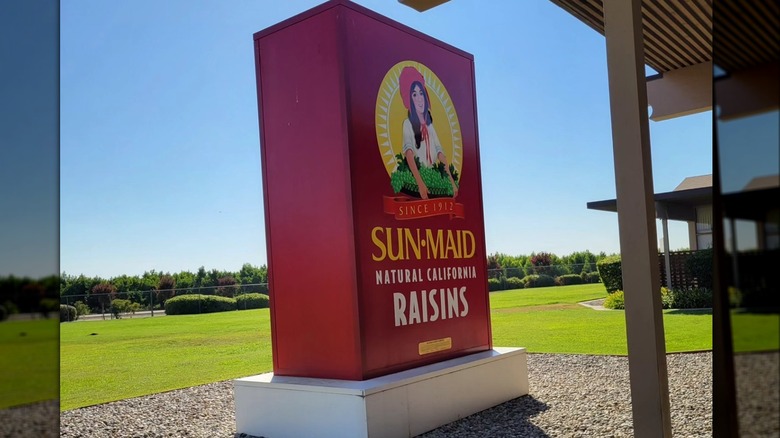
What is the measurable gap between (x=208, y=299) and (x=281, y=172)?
1782cm

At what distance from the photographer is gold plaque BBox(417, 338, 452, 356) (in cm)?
571

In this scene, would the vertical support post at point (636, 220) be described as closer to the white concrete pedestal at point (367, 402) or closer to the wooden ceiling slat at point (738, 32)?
the wooden ceiling slat at point (738, 32)

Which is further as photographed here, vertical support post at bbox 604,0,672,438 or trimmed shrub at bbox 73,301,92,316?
trimmed shrub at bbox 73,301,92,316

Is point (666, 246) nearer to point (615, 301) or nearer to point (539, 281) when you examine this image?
point (615, 301)

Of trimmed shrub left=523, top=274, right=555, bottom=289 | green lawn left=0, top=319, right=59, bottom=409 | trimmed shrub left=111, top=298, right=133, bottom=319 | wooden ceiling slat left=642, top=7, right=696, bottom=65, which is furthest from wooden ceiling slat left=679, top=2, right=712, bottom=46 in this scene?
trimmed shrub left=523, top=274, right=555, bottom=289

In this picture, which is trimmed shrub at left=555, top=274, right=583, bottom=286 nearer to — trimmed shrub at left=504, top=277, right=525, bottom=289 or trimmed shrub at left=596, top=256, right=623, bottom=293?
trimmed shrub at left=504, top=277, right=525, bottom=289

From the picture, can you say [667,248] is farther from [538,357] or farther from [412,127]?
[412,127]

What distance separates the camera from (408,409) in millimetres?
5000

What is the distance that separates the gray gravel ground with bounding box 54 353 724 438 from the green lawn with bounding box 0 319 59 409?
3750mm

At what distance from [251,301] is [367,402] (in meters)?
19.4

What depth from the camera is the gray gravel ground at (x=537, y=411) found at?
5230mm

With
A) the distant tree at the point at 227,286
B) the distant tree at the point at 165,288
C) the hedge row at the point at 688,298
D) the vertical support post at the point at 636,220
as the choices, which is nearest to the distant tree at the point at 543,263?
the hedge row at the point at 688,298

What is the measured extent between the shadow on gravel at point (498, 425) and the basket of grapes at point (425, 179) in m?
2.04

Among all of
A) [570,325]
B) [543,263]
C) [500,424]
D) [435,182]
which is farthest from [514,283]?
[500,424]
